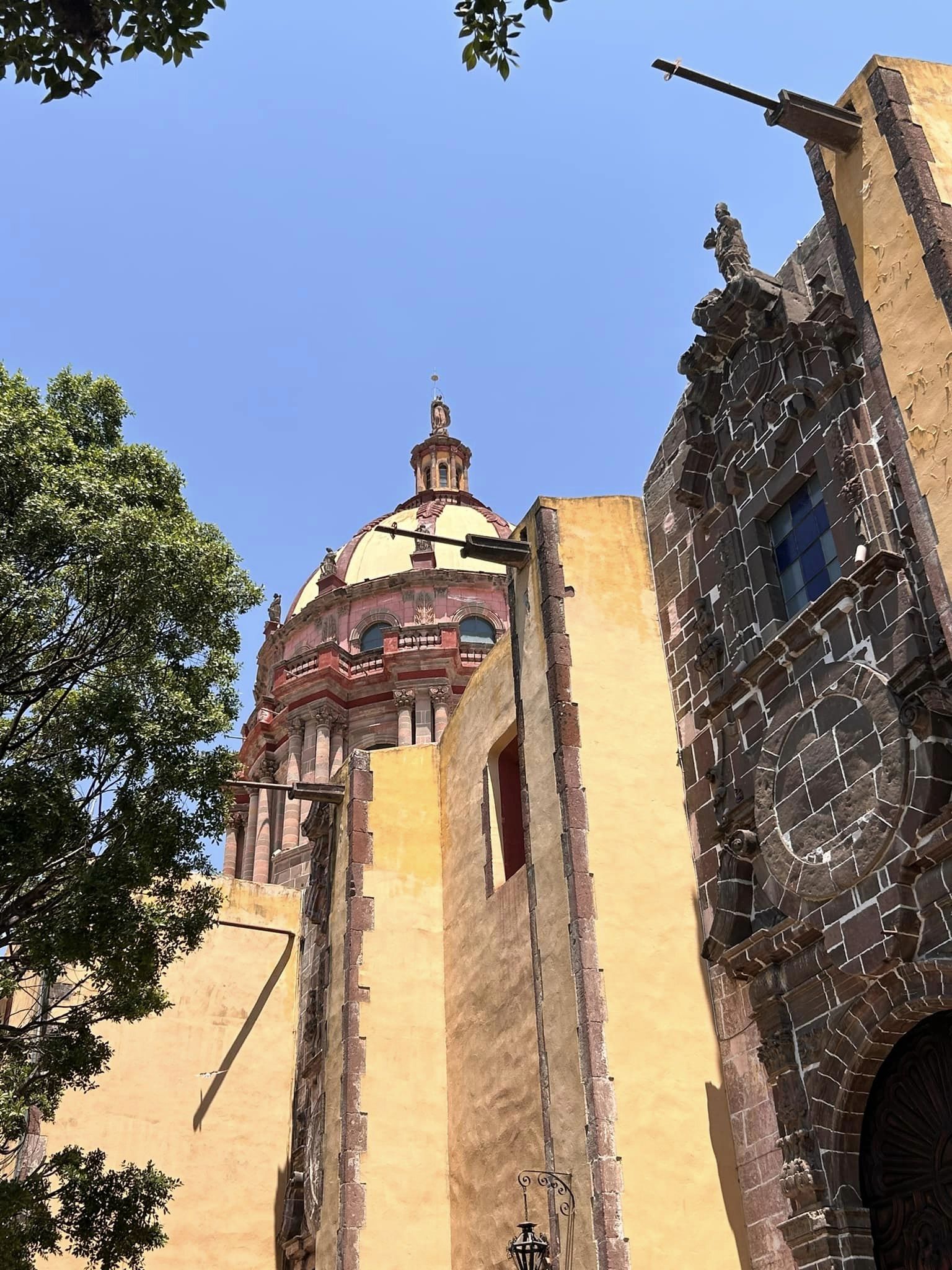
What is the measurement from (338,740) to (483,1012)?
23.5 metres

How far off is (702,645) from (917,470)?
328 cm

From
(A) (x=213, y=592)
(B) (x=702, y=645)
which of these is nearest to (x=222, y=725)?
(A) (x=213, y=592)

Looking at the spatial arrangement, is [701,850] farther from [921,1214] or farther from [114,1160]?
[114,1160]

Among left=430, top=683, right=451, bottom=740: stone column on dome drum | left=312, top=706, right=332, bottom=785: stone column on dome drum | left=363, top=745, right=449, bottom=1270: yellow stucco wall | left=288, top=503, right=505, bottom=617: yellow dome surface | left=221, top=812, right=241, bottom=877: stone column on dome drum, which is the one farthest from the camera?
left=288, top=503, right=505, bottom=617: yellow dome surface

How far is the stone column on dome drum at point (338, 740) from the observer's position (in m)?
36.8

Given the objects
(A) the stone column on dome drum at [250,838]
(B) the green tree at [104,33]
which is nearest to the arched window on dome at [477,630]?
(A) the stone column on dome drum at [250,838]

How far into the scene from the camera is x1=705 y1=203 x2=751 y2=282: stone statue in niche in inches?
506

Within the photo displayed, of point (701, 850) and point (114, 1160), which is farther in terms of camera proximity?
point (114, 1160)

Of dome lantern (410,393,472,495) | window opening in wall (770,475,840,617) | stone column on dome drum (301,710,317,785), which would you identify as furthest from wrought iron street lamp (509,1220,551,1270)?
dome lantern (410,393,472,495)

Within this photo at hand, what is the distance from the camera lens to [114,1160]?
17.0 metres

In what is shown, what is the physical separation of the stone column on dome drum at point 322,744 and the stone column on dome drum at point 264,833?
5.30 feet

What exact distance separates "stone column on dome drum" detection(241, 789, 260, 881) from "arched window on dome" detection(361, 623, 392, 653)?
5579mm

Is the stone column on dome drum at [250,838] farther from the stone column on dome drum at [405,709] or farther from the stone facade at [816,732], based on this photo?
the stone facade at [816,732]

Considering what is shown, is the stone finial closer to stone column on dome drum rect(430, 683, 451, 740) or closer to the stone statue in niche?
stone column on dome drum rect(430, 683, 451, 740)
